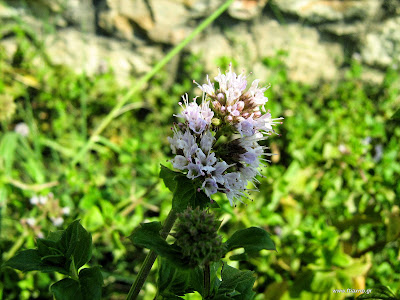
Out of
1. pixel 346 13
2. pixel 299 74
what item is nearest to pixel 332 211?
pixel 299 74

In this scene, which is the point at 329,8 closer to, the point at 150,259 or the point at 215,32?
the point at 215,32

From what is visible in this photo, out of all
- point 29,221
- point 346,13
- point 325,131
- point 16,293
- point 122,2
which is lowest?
point 16,293

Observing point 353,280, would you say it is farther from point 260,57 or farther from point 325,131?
point 260,57

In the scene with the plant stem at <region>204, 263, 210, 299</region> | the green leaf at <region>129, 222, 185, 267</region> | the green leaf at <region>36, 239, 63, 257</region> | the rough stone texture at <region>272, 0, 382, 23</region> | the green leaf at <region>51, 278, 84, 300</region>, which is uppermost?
the rough stone texture at <region>272, 0, 382, 23</region>

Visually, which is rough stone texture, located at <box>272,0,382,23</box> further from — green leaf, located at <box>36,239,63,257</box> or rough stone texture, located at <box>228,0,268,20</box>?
green leaf, located at <box>36,239,63,257</box>

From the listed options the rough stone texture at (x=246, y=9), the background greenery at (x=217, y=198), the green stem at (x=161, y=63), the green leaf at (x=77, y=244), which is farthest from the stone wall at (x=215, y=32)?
the green leaf at (x=77, y=244)

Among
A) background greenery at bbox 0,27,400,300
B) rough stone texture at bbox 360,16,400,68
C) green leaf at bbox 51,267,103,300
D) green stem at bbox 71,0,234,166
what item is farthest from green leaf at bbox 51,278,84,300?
rough stone texture at bbox 360,16,400,68
